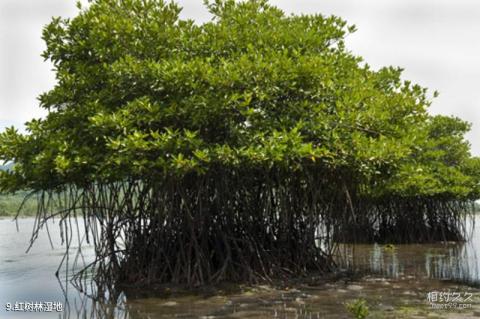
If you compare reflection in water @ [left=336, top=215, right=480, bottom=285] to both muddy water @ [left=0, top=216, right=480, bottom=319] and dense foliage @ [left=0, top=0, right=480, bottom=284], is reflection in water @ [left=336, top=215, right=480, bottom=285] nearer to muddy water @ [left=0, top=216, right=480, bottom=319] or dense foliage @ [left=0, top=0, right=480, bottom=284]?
muddy water @ [left=0, top=216, right=480, bottom=319]

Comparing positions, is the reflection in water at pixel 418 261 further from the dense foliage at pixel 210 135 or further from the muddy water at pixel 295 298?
the dense foliage at pixel 210 135

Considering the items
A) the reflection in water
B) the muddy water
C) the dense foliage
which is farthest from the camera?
the reflection in water

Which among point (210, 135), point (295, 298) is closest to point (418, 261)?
point (295, 298)

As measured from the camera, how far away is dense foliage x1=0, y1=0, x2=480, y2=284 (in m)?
8.12

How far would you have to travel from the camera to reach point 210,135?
8.61m

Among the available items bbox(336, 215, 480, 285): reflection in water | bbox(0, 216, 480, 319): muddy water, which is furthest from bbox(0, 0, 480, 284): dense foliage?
bbox(336, 215, 480, 285): reflection in water

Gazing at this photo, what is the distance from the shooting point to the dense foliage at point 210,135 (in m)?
8.12

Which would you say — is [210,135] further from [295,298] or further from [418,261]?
[418,261]

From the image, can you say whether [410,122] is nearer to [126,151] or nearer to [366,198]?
[126,151]

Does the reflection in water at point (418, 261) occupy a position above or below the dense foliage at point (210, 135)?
below

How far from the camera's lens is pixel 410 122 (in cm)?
980

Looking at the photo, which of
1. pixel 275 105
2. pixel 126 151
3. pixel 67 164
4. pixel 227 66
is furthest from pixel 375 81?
pixel 67 164

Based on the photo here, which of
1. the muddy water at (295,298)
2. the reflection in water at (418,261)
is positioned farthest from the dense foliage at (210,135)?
the reflection in water at (418,261)

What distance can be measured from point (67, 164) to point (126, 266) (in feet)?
6.91
